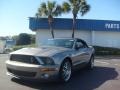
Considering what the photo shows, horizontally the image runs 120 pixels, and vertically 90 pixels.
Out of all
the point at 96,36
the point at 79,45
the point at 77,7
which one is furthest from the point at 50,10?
the point at 79,45

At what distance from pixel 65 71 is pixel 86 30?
23938 mm

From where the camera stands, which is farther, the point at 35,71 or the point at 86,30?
the point at 86,30

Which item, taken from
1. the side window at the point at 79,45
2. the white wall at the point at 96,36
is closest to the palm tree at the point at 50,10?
the white wall at the point at 96,36

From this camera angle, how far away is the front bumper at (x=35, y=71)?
6969mm

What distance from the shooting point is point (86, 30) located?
31.4 meters

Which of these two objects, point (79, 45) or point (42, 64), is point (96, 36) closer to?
point (79, 45)

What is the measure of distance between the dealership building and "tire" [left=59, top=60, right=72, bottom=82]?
71.6 feet

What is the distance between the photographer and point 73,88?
715 cm

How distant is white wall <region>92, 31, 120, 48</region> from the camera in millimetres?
31891

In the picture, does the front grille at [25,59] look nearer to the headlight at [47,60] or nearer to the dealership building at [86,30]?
the headlight at [47,60]

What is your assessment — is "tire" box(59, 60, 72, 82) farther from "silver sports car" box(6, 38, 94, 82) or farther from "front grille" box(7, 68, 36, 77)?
"front grille" box(7, 68, 36, 77)

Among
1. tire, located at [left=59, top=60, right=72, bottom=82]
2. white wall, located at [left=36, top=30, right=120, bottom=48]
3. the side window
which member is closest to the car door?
the side window

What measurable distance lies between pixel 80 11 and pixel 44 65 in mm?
23055

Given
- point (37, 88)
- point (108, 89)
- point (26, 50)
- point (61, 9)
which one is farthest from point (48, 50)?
point (61, 9)
